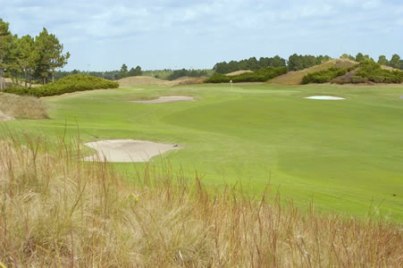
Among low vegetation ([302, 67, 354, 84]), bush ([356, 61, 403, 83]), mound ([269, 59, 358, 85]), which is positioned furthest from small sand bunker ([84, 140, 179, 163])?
mound ([269, 59, 358, 85])

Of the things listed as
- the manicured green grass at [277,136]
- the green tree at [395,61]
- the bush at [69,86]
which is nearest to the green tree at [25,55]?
the bush at [69,86]

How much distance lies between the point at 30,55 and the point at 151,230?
277 ft

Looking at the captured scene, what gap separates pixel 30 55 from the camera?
3310 inches

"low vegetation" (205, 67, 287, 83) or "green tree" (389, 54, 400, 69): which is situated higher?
"green tree" (389, 54, 400, 69)

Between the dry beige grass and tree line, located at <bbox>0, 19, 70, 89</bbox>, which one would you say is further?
tree line, located at <bbox>0, 19, 70, 89</bbox>

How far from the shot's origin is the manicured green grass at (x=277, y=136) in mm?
10101

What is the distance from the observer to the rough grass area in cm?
2303

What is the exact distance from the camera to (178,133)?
62.3 feet

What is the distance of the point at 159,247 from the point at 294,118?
22.5m

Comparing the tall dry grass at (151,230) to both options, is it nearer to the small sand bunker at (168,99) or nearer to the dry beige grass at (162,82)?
the small sand bunker at (168,99)

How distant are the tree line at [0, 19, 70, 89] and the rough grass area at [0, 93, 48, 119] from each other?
57964 millimetres

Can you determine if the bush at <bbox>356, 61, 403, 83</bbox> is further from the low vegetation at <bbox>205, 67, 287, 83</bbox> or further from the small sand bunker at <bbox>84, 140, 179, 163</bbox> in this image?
the small sand bunker at <bbox>84, 140, 179, 163</bbox>

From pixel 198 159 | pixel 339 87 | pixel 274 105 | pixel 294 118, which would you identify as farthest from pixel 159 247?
pixel 339 87

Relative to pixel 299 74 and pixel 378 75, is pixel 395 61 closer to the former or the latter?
pixel 299 74
